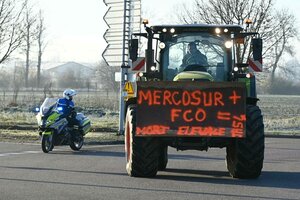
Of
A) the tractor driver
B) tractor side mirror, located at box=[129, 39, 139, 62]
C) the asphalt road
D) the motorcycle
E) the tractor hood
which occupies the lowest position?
the asphalt road

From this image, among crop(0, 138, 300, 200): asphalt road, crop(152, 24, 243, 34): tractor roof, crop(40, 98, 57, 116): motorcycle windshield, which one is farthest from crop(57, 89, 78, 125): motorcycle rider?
crop(152, 24, 243, 34): tractor roof

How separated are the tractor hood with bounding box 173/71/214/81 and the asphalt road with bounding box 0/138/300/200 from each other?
1.81 m

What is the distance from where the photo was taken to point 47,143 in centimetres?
1805

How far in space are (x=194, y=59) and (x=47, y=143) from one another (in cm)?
606

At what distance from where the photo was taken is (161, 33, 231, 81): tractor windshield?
1353cm

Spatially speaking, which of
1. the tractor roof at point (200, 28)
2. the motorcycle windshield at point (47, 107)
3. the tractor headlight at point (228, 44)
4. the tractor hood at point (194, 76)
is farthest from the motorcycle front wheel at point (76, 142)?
the tractor headlight at point (228, 44)

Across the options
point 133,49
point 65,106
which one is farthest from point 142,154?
point 65,106

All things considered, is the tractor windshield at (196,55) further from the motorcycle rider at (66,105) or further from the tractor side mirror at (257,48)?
the motorcycle rider at (66,105)

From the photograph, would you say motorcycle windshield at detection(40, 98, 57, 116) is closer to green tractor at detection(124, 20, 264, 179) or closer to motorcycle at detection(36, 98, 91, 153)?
motorcycle at detection(36, 98, 91, 153)

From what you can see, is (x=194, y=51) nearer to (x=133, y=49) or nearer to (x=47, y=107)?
(x=133, y=49)

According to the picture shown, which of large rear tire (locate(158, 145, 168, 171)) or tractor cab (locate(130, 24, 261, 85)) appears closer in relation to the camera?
tractor cab (locate(130, 24, 261, 85))

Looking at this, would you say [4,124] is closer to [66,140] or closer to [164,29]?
[66,140]

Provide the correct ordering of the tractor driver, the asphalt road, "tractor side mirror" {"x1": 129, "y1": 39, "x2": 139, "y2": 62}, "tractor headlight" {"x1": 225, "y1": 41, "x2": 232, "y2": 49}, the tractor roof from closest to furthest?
1. the asphalt road
2. the tractor driver
3. the tractor roof
4. "tractor headlight" {"x1": 225, "y1": 41, "x2": 232, "y2": 49}
5. "tractor side mirror" {"x1": 129, "y1": 39, "x2": 139, "y2": 62}

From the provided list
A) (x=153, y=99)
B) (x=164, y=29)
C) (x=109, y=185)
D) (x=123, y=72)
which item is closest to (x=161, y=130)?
(x=153, y=99)
